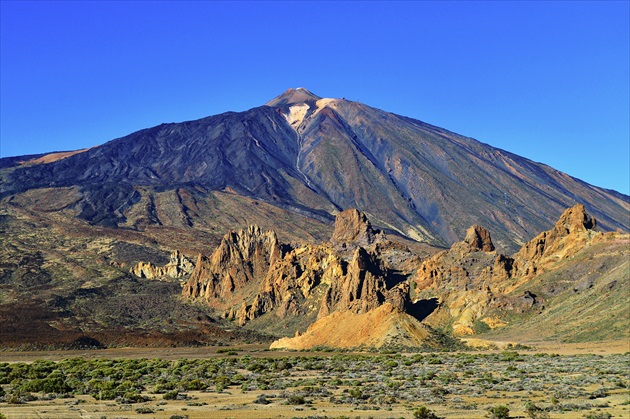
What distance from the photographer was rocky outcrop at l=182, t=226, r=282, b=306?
527ft

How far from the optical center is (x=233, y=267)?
16300 centimetres

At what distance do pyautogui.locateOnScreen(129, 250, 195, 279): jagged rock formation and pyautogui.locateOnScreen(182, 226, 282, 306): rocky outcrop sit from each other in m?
23.3

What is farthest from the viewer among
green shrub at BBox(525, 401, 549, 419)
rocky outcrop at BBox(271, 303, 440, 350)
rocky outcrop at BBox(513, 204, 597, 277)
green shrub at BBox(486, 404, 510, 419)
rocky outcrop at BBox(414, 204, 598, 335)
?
rocky outcrop at BBox(513, 204, 597, 277)

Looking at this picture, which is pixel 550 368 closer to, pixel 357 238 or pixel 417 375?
pixel 417 375

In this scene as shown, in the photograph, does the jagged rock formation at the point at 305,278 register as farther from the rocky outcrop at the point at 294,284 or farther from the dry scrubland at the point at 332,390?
Answer: the dry scrubland at the point at 332,390

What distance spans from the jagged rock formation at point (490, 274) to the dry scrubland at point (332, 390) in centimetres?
3869

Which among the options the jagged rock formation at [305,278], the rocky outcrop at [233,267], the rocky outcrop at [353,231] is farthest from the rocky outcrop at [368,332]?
the rocky outcrop at [353,231]

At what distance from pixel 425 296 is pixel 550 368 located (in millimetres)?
64463

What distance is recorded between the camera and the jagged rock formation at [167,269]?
189125 mm

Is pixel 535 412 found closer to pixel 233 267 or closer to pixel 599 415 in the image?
pixel 599 415

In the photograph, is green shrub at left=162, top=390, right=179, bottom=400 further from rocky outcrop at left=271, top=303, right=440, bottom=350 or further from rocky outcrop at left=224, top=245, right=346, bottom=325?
rocky outcrop at left=224, top=245, right=346, bottom=325

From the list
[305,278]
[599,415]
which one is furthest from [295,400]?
[305,278]

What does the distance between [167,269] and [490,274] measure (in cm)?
9606

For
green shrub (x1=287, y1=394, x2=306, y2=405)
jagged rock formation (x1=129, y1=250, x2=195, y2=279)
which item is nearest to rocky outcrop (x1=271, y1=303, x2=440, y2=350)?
green shrub (x1=287, y1=394, x2=306, y2=405)
